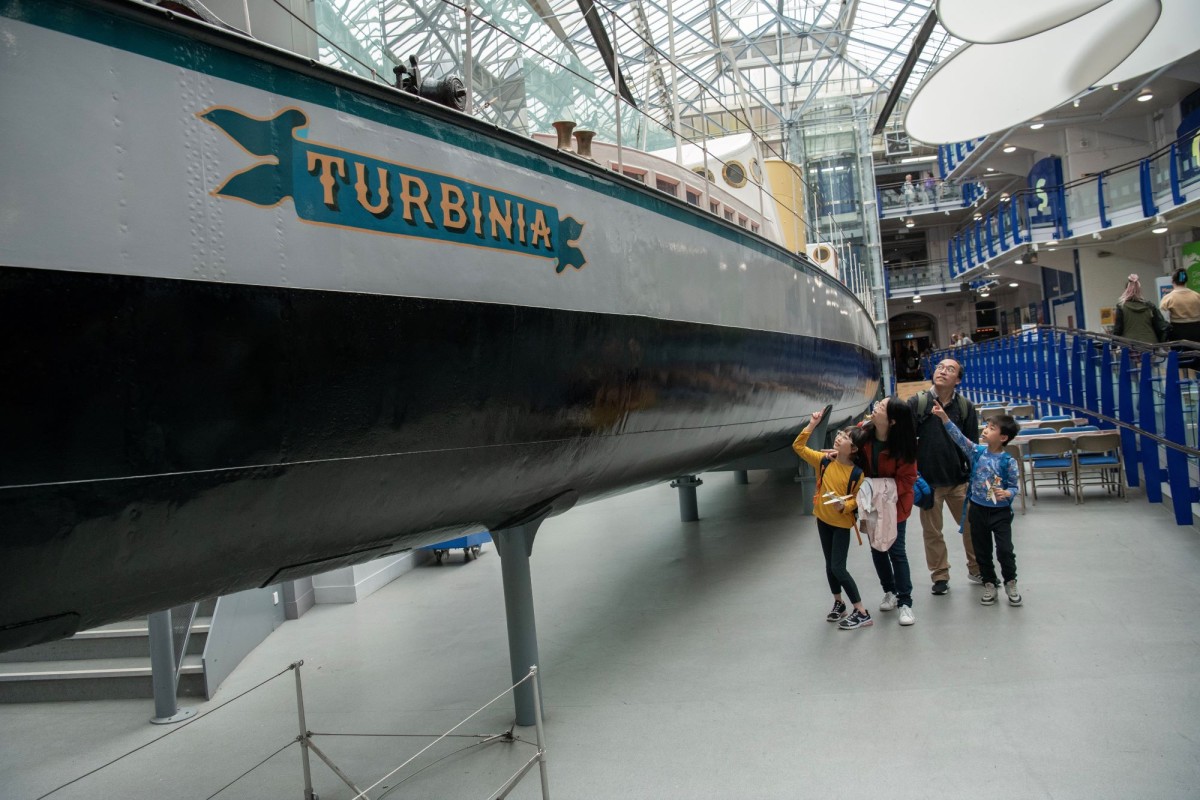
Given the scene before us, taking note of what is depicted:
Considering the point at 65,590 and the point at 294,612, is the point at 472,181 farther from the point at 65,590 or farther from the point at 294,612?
the point at 294,612

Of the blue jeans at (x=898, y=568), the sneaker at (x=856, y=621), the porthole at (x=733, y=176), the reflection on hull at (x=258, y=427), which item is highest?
the porthole at (x=733, y=176)

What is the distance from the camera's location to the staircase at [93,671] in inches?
203

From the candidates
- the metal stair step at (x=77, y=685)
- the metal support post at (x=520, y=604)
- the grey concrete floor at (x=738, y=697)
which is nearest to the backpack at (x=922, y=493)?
the grey concrete floor at (x=738, y=697)

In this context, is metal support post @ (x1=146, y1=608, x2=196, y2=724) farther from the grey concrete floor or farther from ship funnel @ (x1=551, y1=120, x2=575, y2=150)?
ship funnel @ (x1=551, y1=120, x2=575, y2=150)

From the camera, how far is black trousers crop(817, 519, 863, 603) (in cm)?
489

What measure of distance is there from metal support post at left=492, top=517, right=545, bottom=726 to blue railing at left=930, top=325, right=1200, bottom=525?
14.7 ft

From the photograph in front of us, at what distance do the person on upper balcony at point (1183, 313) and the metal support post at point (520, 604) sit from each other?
664 centimetres

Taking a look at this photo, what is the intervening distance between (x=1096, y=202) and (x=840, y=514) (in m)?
15.6

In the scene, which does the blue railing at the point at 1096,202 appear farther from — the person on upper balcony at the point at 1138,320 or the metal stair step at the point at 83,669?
the metal stair step at the point at 83,669

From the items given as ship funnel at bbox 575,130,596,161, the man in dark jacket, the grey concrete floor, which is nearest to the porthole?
the man in dark jacket

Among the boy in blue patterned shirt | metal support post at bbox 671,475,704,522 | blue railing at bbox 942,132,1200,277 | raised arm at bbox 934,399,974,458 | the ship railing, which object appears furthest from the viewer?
blue railing at bbox 942,132,1200,277

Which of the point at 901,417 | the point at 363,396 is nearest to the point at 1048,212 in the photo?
the point at 901,417

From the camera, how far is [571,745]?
3738 mm

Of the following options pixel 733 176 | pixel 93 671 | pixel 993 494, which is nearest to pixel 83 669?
pixel 93 671
